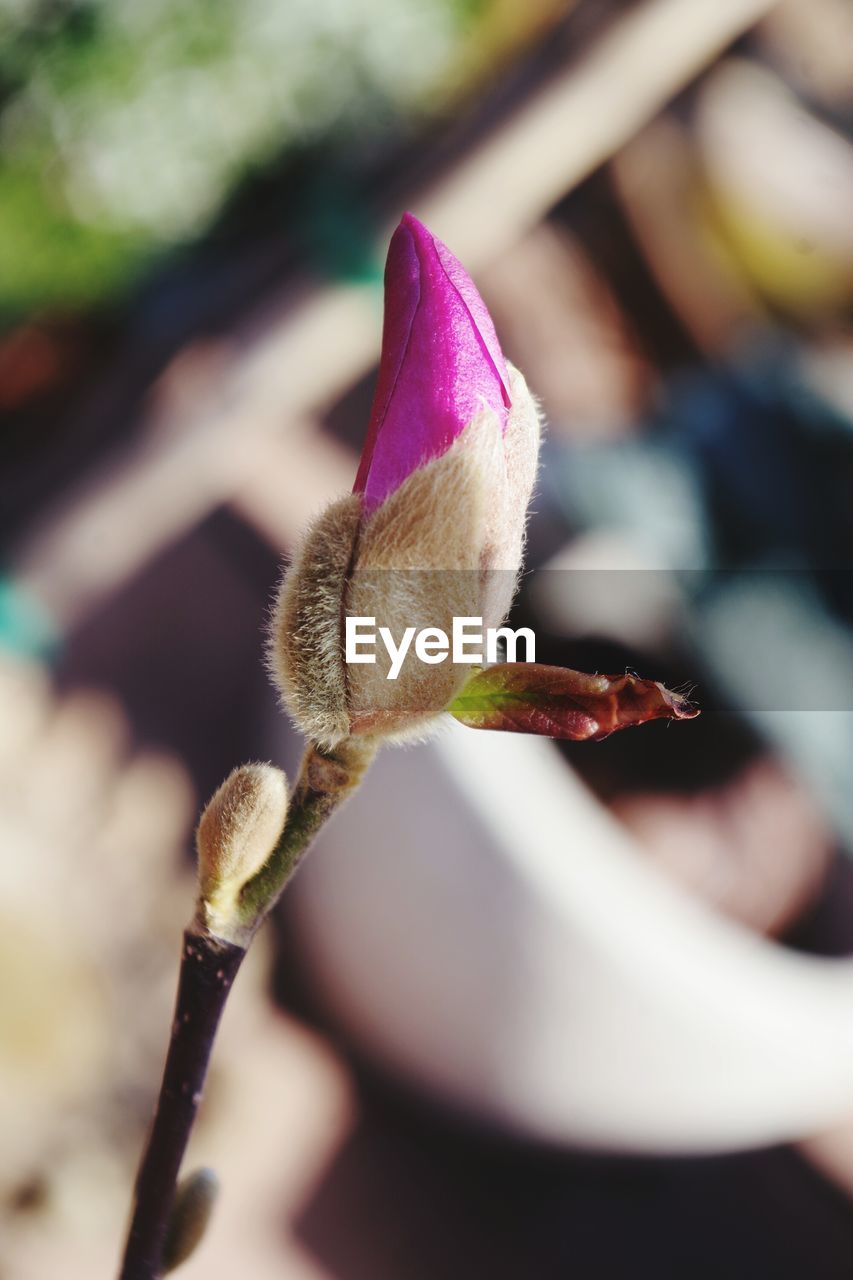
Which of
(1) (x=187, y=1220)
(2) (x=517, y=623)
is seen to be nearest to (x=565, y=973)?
(2) (x=517, y=623)

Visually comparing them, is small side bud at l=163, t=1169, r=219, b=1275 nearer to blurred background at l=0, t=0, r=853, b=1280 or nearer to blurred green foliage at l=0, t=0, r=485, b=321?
blurred background at l=0, t=0, r=853, b=1280

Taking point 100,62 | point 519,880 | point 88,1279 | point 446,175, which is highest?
point 100,62

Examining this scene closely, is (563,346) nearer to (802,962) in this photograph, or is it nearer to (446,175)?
(446,175)

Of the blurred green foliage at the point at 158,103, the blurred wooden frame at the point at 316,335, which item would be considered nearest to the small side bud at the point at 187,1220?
the blurred wooden frame at the point at 316,335

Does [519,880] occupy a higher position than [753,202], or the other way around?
[753,202]

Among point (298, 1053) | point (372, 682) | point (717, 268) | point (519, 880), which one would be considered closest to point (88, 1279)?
point (298, 1053)

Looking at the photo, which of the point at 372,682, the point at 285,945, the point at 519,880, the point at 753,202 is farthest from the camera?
the point at 753,202

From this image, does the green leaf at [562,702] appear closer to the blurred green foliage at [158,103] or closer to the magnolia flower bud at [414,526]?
the magnolia flower bud at [414,526]
